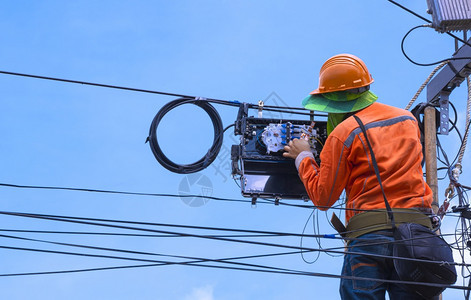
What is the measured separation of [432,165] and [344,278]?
1.81 metres

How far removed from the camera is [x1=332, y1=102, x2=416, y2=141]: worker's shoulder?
594 cm

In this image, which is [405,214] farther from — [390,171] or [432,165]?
[432,165]

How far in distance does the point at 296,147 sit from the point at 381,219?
1150mm

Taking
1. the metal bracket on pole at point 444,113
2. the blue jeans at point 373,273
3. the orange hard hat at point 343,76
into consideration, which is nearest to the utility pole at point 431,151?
the metal bracket on pole at point 444,113

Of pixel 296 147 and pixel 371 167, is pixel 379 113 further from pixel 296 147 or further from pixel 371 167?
pixel 296 147

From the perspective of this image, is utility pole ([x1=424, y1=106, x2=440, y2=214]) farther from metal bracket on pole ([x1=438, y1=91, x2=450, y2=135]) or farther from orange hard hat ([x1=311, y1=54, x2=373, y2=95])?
orange hard hat ([x1=311, y1=54, x2=373, y2=95])

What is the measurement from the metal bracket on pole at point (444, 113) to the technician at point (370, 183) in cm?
136


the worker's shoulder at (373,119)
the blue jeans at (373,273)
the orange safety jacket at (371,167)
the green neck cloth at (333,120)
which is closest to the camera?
the blue jeans at (373,273)

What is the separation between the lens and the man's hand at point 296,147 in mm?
6543

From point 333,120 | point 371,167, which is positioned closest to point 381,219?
point 371,167

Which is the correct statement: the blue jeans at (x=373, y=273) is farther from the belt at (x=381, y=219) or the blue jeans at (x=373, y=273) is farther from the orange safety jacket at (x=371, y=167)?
the orange safety jacket at (x=371, y=167)

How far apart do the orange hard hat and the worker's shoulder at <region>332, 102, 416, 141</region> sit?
0.30 m

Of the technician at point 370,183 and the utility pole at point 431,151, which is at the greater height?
the utility pole at point 431,151

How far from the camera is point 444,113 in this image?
7.41 metres
